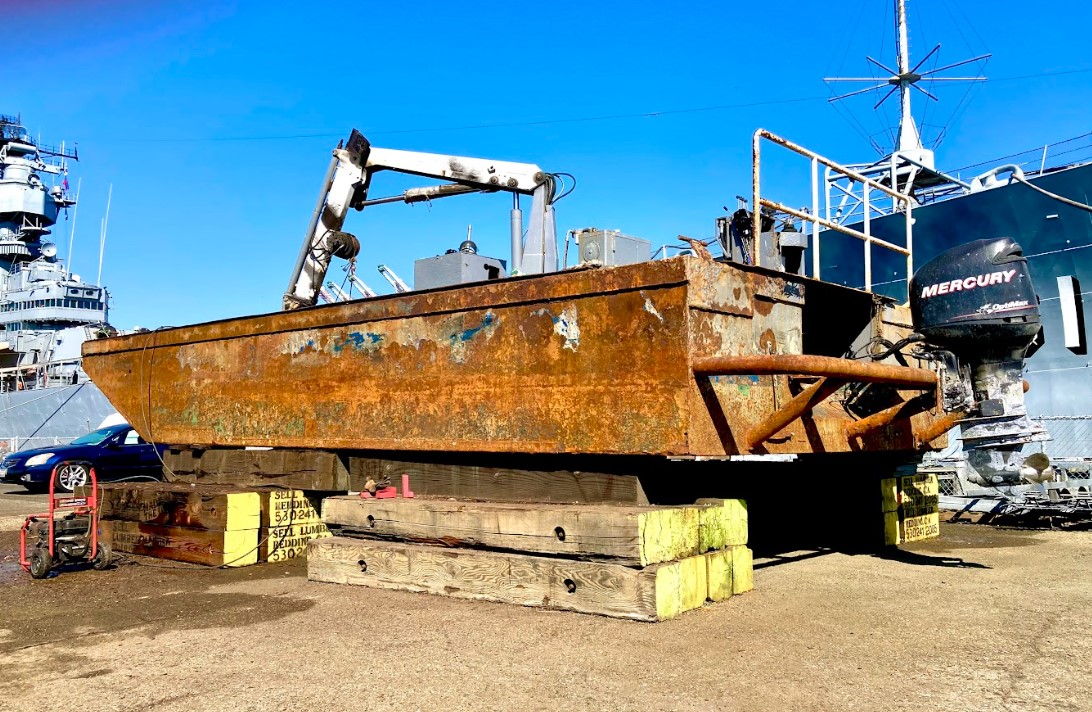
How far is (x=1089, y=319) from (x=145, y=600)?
17.4m

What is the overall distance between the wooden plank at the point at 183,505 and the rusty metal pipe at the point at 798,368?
454cm

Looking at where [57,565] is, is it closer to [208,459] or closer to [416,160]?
[208,459]

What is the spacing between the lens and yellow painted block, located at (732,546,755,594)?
18.8 feet

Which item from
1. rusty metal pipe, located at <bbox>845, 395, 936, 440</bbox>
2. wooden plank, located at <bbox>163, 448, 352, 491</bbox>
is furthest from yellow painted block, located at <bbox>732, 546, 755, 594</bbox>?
wooden plank, located at <bbox>163, 448, 352, 491</bbox>

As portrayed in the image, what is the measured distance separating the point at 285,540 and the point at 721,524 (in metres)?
4.31

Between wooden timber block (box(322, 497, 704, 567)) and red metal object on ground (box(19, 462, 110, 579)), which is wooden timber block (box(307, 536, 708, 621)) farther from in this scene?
red metal object on ground (box(19, 462, 110, 579))

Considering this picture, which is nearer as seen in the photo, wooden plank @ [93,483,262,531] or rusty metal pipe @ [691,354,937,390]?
rusty metal pipe @ [691,354,937,390]

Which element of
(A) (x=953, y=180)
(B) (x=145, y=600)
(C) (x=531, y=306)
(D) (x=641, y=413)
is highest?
(A) (x=953, y=180)

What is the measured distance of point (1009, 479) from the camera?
19.3 feet

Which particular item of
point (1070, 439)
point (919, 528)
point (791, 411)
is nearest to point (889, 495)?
point (919, 528)

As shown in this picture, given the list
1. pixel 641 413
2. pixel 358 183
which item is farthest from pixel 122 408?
pixel 641 413

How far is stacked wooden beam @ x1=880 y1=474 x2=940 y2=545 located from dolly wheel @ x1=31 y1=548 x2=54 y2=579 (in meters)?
7.87

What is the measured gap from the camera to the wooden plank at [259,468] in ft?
24.3

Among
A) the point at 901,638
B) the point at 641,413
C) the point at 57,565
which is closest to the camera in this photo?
the point at 901,638
